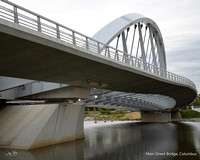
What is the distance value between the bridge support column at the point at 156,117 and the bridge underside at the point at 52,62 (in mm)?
48487

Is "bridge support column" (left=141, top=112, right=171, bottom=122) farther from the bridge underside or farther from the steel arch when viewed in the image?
the bridge underside

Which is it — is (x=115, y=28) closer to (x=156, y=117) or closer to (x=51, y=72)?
(x=51, y=72)

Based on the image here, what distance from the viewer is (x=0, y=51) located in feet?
38.7

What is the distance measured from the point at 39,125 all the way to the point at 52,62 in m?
7.29

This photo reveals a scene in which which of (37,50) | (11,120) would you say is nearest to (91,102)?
(11,120)

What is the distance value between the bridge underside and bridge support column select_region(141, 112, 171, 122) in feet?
159

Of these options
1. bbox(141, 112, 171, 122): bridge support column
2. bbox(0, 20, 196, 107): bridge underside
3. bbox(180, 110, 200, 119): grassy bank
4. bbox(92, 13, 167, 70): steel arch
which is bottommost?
bbox(180, 110, 200, 119): grassy bank

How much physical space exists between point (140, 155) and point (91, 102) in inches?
1103

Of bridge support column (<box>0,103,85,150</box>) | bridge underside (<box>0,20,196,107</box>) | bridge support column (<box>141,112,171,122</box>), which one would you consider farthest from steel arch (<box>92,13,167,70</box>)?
bridge support column (<box>141,112,171,122</box>)

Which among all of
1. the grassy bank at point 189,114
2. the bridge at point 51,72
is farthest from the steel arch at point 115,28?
the grassy bank at point 189,114

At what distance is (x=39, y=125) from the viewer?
19875 millimetres

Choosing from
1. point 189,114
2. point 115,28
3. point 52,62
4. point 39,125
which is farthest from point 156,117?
point 52,62

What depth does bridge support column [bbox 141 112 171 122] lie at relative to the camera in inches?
2697

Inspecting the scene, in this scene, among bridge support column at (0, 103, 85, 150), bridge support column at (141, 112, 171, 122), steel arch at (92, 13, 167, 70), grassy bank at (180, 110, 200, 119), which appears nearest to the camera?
bridge support column at (0, 103, 85, 150)
